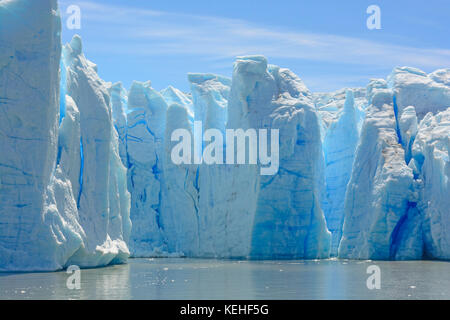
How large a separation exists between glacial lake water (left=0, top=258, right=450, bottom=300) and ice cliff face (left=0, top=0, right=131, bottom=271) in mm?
821

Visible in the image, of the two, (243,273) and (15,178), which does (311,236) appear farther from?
(15,178)

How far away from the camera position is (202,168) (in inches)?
1277

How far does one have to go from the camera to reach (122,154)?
34500 mm

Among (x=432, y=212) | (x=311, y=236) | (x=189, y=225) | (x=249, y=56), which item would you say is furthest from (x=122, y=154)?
(x=432, y=212)

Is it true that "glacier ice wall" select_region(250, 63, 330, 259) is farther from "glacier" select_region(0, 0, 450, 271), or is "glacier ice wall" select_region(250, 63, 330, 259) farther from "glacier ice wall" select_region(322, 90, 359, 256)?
"glacier ice wall" select_region(322, 90, 359, 256)

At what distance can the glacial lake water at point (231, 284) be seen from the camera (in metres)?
13.9
